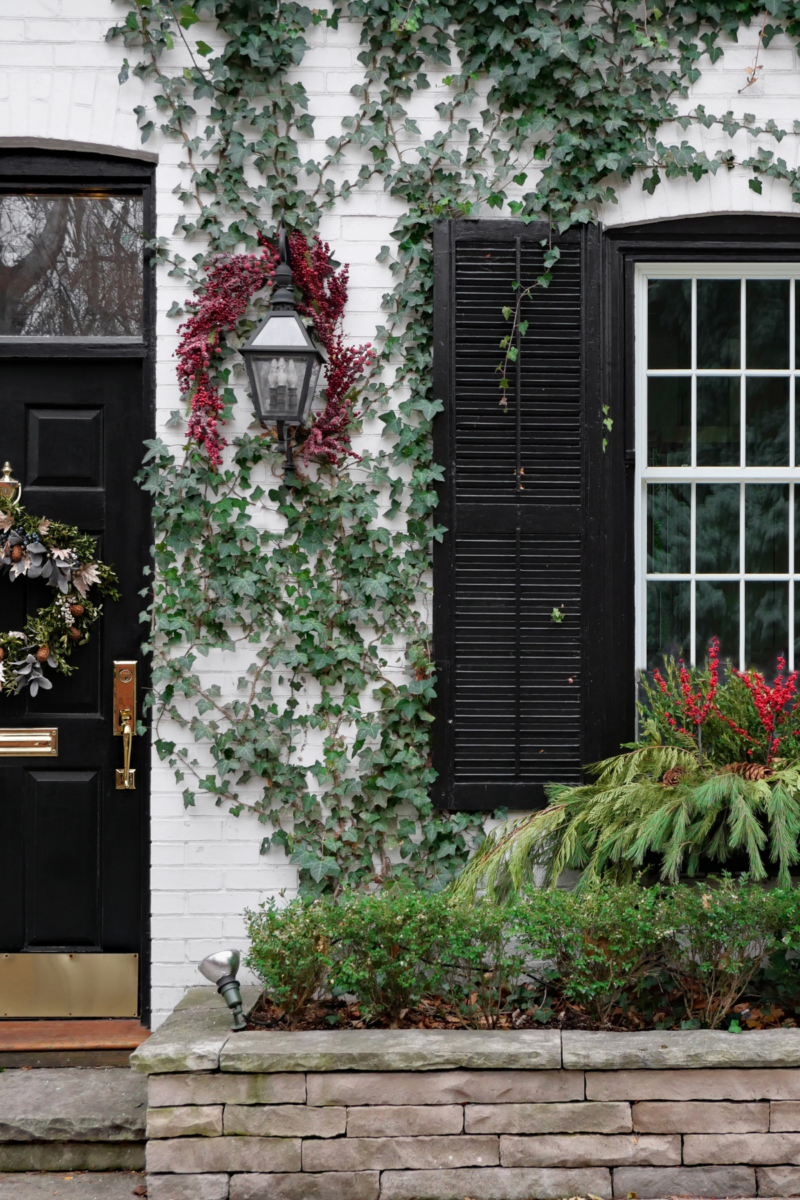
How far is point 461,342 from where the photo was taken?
11.6 ft

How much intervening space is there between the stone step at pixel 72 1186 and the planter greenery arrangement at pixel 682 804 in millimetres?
1257

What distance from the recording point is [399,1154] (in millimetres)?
2744

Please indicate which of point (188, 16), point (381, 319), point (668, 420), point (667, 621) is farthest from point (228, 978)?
point (188, 16)

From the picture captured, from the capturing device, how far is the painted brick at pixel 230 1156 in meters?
2.74

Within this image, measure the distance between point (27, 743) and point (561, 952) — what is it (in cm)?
195

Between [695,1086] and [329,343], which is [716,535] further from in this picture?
[695,1086]

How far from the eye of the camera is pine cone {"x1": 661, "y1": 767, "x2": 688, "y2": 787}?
3.22 meters

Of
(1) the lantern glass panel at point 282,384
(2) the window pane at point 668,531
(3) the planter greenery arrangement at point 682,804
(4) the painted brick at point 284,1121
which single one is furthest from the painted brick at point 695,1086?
(1) the lantern glass panel at point 282,384

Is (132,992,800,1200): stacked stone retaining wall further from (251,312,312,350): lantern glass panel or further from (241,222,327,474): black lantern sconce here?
(251,312,312,350): lantern glass panel

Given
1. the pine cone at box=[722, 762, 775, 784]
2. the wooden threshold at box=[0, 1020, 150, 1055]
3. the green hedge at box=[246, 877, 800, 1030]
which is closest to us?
the green hedge at box=[246, 877, 800, 1030]

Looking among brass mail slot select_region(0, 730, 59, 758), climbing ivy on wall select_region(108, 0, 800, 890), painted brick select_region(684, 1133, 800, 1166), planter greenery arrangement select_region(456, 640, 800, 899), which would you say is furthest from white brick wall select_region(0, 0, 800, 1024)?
painted brick select_region(684, 1133, 800, 1166)

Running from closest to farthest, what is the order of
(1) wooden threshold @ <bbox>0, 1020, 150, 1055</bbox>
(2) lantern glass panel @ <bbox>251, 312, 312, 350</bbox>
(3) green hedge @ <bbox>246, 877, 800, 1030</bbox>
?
(3) green hedge @ <bbox>246, 877, 800, 1030</bbox> → (2) lantern glass panel @ <bbox>251, 312, 312, 350</bbox> → (1) wooden threshold @ <bbox>0, 1020, 150, 1055</bbox>

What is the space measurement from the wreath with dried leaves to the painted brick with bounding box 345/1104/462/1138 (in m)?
1.78

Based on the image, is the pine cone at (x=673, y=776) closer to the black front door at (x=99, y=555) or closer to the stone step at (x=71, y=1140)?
the black front door at (x=99, y=555)
